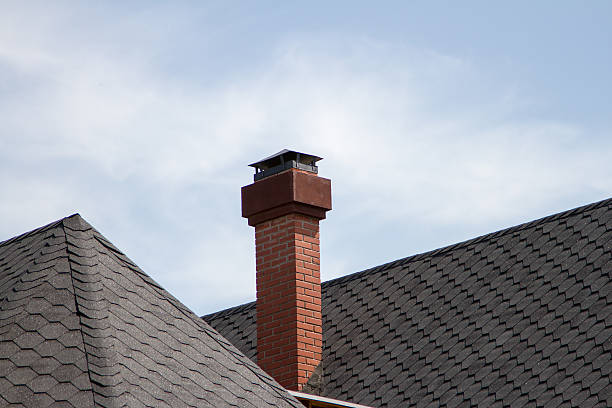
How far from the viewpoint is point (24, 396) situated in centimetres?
862

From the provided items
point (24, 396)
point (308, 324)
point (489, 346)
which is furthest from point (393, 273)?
point (24, 396)

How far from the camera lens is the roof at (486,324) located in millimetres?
12992

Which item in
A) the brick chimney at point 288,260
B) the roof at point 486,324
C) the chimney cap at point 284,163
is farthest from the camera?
the chimney cap at point 284,163

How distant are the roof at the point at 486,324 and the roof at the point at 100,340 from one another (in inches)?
145

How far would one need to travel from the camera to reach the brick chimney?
51.3ft

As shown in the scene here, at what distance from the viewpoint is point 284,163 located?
16.8 meters

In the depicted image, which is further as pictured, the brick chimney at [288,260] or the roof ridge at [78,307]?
the brick chimney at [288,260]

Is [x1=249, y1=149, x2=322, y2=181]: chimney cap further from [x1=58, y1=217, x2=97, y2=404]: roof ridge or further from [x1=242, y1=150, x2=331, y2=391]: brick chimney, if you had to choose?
[x1=58, y1=217, x2=97, y2=404]: roof ridge

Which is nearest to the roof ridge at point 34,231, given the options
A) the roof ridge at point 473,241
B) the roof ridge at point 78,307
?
the roof ridge at point 78,307

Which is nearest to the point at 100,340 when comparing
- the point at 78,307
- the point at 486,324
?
the point at 78,307

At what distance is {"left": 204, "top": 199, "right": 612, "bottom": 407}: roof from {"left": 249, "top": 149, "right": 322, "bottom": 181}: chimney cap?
187cm

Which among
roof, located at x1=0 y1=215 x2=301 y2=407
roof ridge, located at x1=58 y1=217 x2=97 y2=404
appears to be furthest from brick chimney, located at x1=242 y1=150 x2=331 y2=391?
roof ridge, located at x1=58 y1=217 x2=97 y2=404

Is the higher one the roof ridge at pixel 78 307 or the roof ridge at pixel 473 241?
the roof ridge at pixel 473 241

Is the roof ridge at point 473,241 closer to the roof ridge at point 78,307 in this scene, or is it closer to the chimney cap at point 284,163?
the chimney cap at point 284,163
